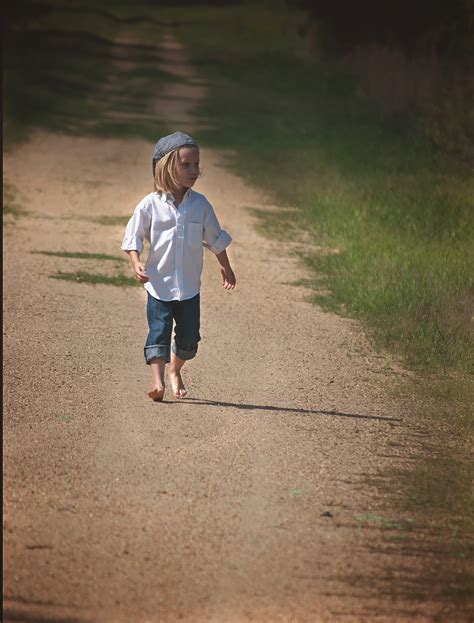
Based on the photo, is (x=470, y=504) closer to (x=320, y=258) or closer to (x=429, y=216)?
(x=320, y=258)

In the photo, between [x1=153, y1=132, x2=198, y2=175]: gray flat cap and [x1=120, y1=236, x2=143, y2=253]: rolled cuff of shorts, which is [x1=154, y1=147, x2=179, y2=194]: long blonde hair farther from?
[x1=120, y1=236, x2=143, y2=253]: rolled cuff of shorts

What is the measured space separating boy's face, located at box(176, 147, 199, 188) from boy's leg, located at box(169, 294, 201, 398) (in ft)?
2.10

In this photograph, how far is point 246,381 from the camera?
714 cm

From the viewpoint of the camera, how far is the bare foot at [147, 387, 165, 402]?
254 inches

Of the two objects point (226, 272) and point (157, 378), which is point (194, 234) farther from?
point (157, 378)

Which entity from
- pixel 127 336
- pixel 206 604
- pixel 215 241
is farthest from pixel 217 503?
pixel 127 336

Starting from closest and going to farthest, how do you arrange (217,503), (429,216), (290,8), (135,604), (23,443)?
(135,604)
(217,503)
(23,443)
(429,216)
(290,8)

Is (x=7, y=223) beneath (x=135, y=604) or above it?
beneath

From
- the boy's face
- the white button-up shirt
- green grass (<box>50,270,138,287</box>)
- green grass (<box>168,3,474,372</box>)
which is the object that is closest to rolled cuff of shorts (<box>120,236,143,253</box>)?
the white button-up shirt

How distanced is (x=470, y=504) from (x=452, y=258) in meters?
5.58

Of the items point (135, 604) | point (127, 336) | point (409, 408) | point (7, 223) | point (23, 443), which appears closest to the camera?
point (135, 604)

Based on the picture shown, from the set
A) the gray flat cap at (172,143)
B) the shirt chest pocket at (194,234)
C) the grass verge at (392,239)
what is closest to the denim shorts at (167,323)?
the shirt chest pocket at (194,234)

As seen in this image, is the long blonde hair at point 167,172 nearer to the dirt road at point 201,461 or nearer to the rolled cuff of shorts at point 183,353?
the rolled cuff of shorts at point 183,353

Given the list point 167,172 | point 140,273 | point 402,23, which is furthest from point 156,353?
point 402,23
